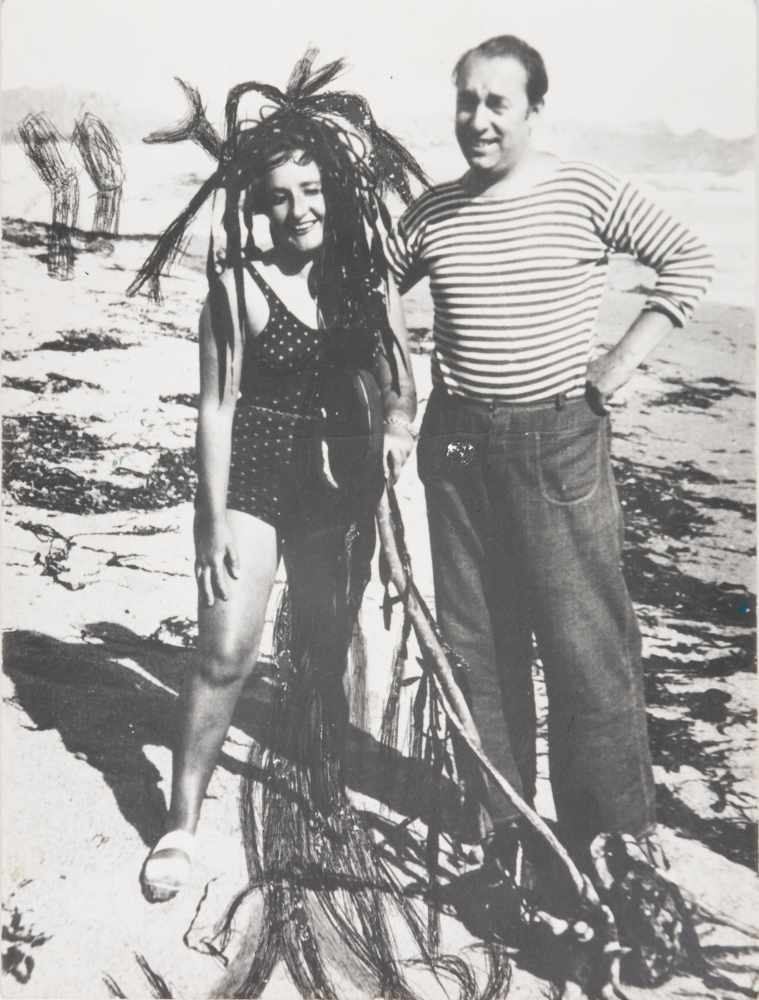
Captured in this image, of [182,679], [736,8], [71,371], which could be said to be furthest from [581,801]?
[736,8]

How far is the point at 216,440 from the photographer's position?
226cm

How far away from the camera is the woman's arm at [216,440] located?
224 cm

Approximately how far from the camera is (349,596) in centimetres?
233

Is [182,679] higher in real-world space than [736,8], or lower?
lower

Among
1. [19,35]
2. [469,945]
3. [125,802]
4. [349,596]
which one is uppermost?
[19,35]

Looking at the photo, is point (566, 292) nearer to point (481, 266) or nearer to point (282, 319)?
point (481, 266)

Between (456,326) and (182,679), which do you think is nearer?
(456,326)

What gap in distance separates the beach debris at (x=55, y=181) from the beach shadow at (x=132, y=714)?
820 mm

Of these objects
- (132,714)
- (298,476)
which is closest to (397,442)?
(298,476)

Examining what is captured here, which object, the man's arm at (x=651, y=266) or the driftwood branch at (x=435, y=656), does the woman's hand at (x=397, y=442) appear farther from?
the man's arm at (x=651, y=266)

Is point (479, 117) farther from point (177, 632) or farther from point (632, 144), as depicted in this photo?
point (177, 632)

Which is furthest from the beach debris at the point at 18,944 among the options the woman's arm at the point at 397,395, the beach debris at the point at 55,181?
the beach debris at the point at 55,181

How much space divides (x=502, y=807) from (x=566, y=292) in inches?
42.4

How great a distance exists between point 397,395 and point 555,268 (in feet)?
1.35
